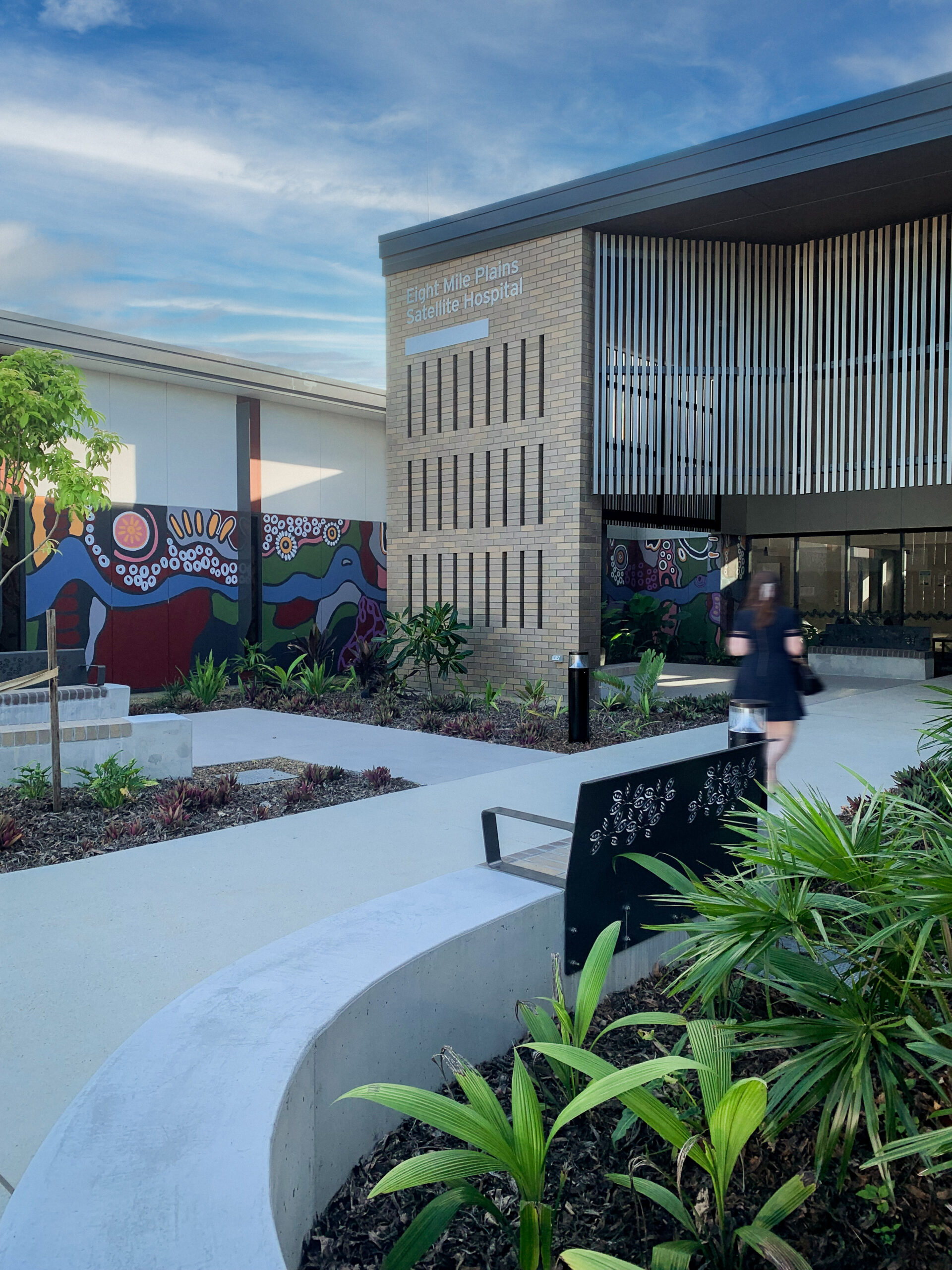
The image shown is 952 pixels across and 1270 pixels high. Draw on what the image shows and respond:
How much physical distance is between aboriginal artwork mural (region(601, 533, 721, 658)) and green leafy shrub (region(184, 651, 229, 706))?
378 inches

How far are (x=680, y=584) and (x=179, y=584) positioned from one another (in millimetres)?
11222

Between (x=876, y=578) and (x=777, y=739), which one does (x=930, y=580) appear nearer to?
(x=876, y=578)

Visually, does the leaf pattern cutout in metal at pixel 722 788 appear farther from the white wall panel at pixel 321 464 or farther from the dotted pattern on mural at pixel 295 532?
the white wall panel at pixel 321 464

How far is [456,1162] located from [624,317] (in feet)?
43.7

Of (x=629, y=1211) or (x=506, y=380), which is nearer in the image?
(x=629, y=1211)

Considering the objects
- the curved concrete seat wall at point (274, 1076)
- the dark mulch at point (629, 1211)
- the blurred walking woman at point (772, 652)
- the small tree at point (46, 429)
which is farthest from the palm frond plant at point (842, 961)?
the small tree at point (46, 429)

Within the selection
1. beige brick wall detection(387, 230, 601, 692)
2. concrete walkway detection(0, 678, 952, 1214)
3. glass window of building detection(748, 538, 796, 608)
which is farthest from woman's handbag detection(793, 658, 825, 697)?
glass window of building detection(748, 538, 796, 608)

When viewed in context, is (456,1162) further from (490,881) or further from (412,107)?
(412,107)

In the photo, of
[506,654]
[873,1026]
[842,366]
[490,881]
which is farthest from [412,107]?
[873,1026]

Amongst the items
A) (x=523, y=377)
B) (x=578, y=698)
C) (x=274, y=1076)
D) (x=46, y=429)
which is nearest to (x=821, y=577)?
(x=523, y=377)

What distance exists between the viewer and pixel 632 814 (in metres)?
3.74

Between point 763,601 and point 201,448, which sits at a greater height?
point 201,448

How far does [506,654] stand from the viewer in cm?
1452

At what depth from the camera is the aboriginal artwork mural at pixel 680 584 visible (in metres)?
21.2
